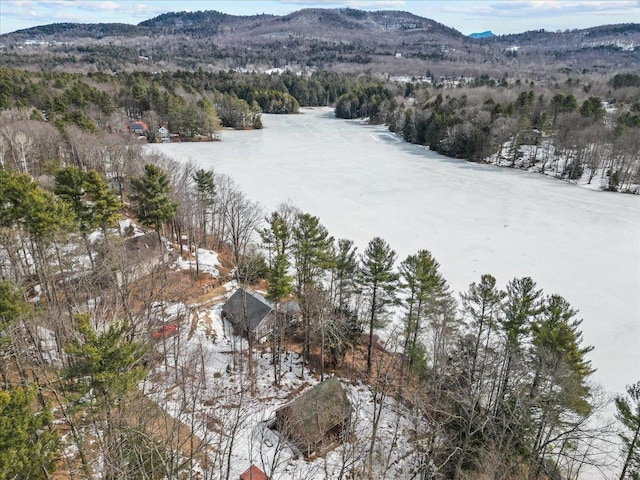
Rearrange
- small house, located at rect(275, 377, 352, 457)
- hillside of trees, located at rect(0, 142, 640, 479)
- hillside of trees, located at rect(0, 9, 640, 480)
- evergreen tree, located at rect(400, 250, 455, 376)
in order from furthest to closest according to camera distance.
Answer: evergreen tree, located at rect(400, 250, 455, 376) < small house, located at rect(275, 377, 352, 457) < hillside of trees, located at rect(0, 9, 640, 480) < hillside of trees, located at rect(0, 142, 640, 479)

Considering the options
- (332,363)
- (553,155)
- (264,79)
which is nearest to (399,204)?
(332,363)

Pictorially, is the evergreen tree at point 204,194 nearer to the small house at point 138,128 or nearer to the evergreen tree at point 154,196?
the evergreen tree at point 154,196

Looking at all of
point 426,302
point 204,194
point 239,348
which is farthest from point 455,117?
point 239,348

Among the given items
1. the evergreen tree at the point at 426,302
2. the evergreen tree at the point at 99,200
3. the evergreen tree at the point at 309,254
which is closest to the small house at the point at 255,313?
the evergreen tree at the point at 309,254

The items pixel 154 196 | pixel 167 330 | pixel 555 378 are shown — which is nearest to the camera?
pixel 555 378

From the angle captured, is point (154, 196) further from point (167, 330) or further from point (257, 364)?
point (257, 364)

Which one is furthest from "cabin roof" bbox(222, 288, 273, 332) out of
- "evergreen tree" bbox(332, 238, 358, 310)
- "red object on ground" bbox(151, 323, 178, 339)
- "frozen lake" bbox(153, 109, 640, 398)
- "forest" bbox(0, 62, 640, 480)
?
"frozen lake" bbox(153, 109, 640, 398)

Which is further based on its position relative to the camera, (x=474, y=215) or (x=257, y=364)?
(x=474, y=215)

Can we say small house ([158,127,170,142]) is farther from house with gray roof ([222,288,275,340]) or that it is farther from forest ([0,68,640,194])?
house with gray roof ([222,288,275,340])
